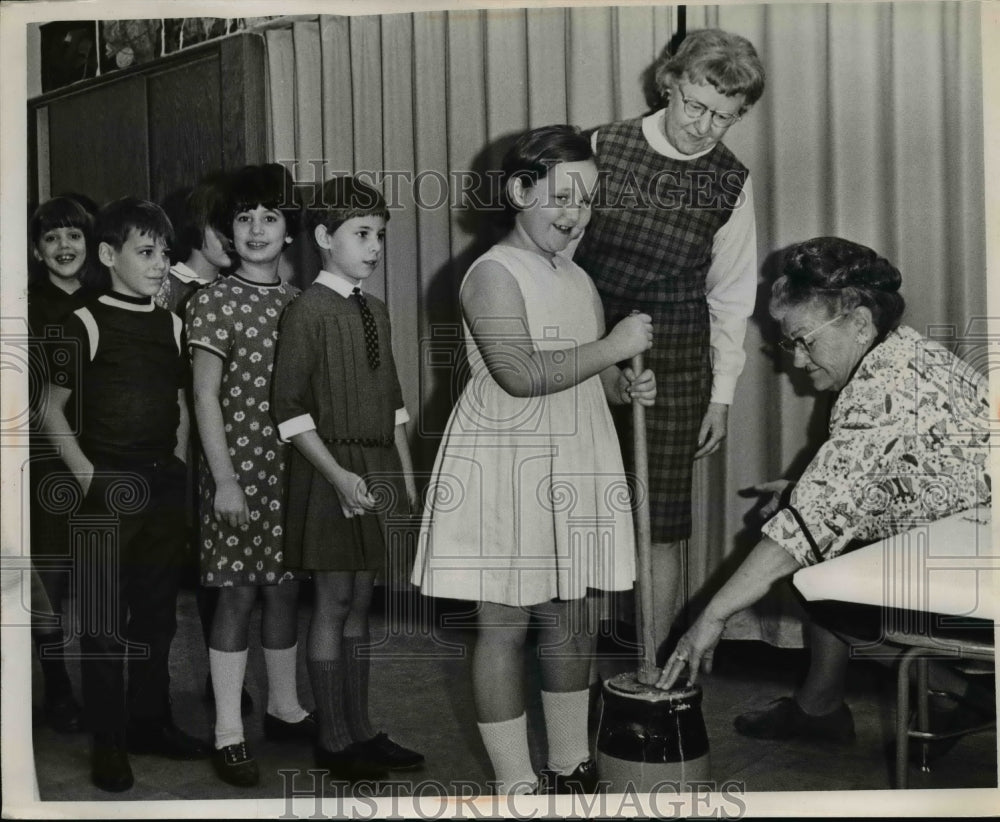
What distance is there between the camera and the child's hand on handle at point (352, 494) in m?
2.60

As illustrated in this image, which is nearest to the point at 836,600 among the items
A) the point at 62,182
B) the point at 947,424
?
the point at 947,424

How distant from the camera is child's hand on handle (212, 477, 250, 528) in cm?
262

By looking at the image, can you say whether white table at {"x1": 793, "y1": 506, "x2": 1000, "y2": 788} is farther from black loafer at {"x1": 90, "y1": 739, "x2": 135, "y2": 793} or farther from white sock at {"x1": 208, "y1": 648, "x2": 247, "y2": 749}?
black loafer at {"x1": 90, "y1": 739, "x2": 135, "y2": 793}

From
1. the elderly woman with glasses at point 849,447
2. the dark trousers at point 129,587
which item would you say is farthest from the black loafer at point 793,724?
the dark trousers at point 129,587

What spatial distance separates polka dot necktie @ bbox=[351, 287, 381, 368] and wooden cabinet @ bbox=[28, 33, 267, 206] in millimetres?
434

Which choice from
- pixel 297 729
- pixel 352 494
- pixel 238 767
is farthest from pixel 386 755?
pixel 352 494

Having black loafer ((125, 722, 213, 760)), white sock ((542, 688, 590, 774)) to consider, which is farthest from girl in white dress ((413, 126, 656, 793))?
black loafer ((125, 722, 213, 760))

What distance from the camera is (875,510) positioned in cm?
260

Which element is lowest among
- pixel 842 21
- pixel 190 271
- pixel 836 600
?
pixel 836 600

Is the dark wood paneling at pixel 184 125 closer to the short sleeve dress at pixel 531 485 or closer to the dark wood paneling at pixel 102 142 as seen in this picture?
the dark wood paneling at pixel 102 142

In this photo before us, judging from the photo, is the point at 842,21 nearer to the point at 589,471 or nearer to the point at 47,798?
the point at 589,471

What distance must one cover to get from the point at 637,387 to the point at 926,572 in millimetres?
770

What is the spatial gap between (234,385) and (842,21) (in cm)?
164

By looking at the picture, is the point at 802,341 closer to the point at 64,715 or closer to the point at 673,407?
the point at 673,407
